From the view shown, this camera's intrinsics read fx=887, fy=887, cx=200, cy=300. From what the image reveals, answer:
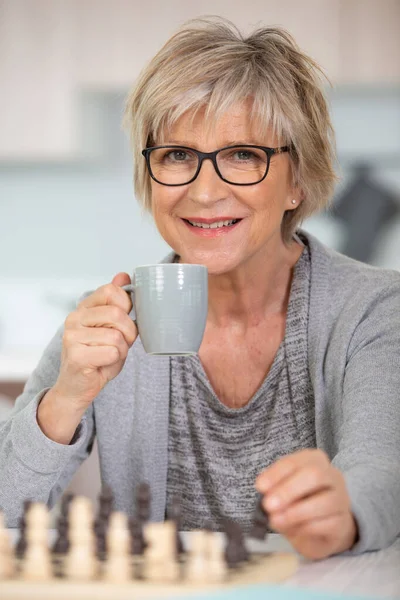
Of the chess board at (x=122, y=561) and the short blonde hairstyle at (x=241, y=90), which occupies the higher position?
the short blonde hairstyle at (x=241, y=90)

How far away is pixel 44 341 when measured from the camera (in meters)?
4.31

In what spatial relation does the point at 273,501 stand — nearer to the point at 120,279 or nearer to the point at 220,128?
the point at 120,279

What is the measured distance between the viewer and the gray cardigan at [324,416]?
1.06 m

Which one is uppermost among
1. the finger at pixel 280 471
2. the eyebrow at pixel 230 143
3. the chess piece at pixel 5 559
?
the eyebrow at pixel 230 143

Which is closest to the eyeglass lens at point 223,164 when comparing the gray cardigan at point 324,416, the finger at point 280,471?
the gray cardigan at point 324,416

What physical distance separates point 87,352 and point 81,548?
43cm

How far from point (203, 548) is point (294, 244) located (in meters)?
0.96

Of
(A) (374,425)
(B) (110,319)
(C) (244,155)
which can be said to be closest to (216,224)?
(C) (244,155)

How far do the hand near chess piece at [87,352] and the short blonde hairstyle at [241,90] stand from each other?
0.35m

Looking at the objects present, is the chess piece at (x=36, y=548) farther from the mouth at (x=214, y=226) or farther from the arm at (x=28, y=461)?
the mouth at (x=214, y=226)

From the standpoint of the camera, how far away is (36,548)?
0.83 metres

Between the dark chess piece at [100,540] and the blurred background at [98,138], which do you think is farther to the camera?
the blurred background at [98,138]

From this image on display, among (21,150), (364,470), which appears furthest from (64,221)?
(364,470)

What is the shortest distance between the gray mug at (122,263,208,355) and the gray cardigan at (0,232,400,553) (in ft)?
0.76
